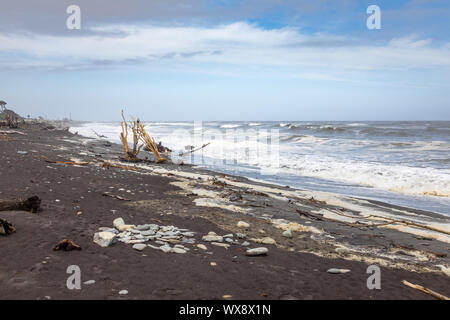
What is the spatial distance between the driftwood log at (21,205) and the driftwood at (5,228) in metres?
0.70

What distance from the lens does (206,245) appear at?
3893 mm

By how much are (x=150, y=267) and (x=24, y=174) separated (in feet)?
15.5

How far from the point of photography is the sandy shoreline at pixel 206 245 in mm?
2746

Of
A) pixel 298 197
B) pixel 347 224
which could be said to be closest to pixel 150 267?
pixel 347 224

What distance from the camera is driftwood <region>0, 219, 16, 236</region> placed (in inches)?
132

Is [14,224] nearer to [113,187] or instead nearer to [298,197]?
[113,187]

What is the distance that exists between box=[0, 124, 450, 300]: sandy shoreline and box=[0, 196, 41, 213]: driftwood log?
0.15 metres

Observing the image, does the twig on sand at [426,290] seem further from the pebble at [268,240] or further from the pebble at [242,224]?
the pebble at [242,224]

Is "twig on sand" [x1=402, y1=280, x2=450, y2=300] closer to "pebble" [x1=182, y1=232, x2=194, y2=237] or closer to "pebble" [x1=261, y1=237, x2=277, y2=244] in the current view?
"pebble" [x1=261, y1=237, x2=277, y2=244]

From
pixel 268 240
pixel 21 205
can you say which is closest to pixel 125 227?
pixel 21 205

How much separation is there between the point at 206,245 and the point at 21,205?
2.43 metres

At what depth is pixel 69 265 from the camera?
2893 mm
